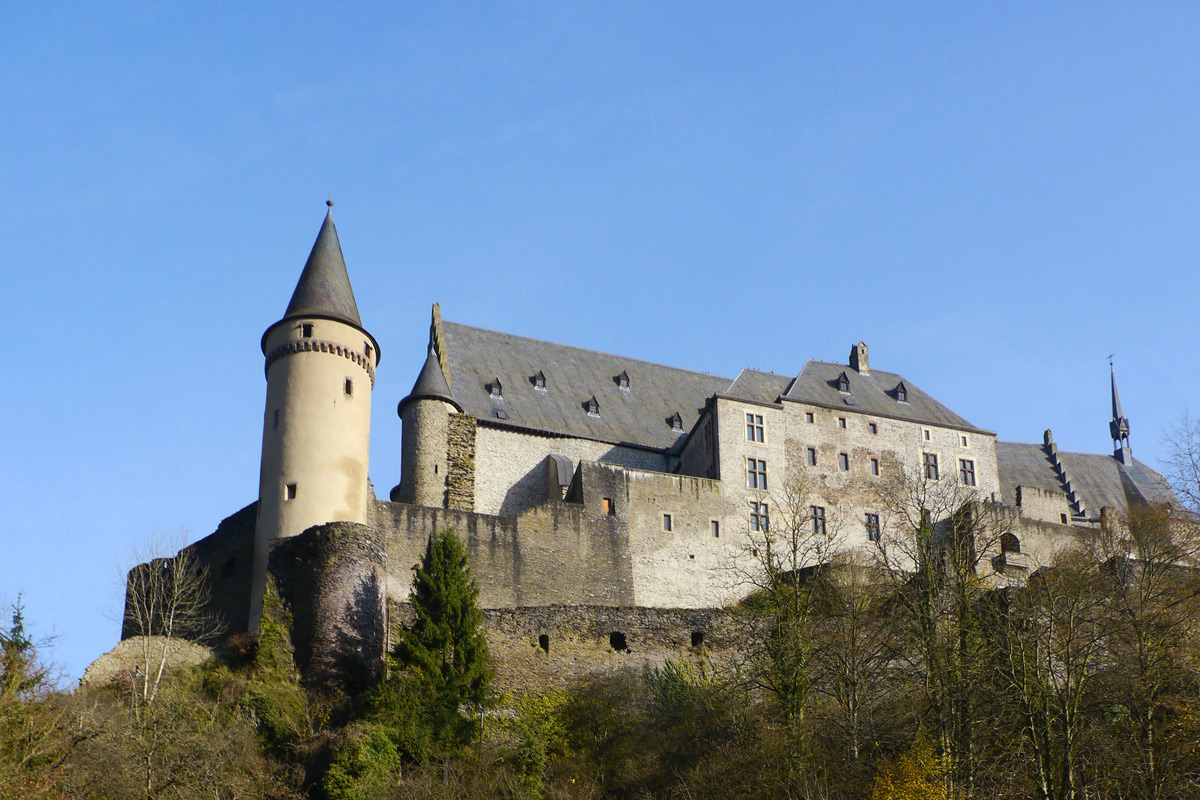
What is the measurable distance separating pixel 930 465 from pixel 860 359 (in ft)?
16.0

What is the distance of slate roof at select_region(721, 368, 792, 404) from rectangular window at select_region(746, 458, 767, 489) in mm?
1997

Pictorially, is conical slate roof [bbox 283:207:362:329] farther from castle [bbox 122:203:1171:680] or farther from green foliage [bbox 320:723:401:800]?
green foliage [bbox 320:723:401:800]

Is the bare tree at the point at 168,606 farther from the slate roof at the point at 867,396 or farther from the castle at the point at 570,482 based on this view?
the slate roof at the point at 867,396

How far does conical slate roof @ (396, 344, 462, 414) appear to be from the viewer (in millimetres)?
40562

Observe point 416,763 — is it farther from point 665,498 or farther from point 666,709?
point 665,498

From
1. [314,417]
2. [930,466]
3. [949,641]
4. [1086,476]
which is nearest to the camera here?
[949,641]

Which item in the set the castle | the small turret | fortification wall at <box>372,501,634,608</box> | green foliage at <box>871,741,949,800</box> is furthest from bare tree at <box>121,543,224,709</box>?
green foliage at <box>871,741,949,800</box>

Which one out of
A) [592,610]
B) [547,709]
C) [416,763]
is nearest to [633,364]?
[592,610]

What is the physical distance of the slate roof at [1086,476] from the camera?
168ft

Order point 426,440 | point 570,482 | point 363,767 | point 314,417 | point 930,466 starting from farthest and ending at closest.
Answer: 1. point 930,466
2. point 570,482
3. point 426,440
4. point 314,417
5. point 363,767

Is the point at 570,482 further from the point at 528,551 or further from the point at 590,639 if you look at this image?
the point at 590,639

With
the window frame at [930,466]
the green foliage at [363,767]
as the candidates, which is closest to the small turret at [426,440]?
the green foliage at [363,767]

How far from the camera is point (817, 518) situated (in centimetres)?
4288

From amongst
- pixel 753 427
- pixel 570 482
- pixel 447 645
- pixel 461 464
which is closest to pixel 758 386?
pixel 753 427
